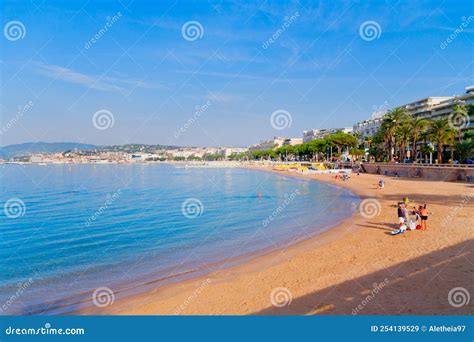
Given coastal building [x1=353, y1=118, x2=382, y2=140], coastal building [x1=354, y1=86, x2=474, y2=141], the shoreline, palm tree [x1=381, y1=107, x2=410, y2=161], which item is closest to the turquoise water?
the shoreline

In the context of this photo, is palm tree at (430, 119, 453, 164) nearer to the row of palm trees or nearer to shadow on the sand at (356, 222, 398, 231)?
the row of palm trees

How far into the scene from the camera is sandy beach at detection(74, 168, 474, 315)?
756 centimetres

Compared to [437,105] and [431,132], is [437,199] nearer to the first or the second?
[431,132]

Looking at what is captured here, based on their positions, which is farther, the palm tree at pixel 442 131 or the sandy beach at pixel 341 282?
the palm tree at pixel 442 131

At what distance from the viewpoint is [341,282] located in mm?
9344

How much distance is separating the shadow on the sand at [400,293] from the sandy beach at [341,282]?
2 cm

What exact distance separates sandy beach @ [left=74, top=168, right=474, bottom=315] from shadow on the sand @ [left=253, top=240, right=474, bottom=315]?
0.06ft

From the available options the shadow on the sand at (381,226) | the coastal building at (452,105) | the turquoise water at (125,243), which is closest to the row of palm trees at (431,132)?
the coastal building at (452,105)

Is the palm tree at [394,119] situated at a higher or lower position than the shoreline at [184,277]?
higher

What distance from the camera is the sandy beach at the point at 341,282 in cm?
756

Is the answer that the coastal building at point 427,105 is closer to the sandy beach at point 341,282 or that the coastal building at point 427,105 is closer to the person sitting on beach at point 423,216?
the person sitting on beach at point 423,216

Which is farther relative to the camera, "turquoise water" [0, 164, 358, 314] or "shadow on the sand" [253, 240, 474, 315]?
"turquoise water" [0, 164, 358, 314]

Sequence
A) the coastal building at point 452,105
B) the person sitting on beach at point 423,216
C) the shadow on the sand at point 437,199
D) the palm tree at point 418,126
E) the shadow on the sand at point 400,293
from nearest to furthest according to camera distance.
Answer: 1. the shadow on the sand at point 400,293
2. the person sitting on beach at point 423,216
3. the shadow on the sand at point 437,199
4. the palm tree at point 418,126
5. the coastal building at point 452,105

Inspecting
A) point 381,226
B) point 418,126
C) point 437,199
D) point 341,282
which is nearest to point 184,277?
point 341,282
